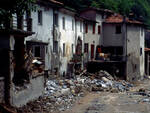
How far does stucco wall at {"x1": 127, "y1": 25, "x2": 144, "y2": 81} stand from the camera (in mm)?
41550

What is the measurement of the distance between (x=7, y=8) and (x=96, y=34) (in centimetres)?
2831

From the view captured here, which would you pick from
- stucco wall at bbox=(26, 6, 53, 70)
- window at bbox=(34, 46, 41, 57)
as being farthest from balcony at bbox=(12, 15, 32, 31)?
window at bbox=(34, 46, 41, 57)

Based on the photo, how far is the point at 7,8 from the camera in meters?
14.3

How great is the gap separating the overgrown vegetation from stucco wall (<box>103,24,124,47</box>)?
35.3 ft

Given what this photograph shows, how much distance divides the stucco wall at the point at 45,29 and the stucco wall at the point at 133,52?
1558 centimetres

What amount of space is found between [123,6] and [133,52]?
938 inches

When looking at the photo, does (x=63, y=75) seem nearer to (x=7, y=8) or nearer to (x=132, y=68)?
(x=132, y=68)

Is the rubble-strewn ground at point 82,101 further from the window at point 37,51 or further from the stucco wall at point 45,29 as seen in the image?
the stucco wall at point 45,29

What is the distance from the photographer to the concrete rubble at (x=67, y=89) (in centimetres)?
1925

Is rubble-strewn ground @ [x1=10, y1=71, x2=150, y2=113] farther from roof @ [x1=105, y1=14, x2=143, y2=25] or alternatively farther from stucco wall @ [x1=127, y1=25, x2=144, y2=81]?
roof @ [x1=105, y1=14, x2=143, y2=25]

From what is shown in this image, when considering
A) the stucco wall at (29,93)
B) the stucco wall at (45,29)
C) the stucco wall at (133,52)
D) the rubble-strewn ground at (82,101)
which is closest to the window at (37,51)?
the stucco wall at (45,29)

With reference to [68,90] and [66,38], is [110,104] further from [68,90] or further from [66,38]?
[66,38]

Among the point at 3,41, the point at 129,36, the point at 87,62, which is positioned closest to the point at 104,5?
the point at 129,36

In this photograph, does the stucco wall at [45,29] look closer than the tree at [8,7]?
No
